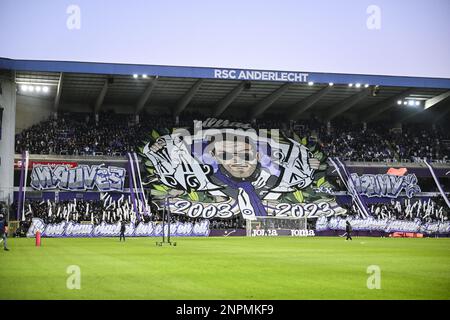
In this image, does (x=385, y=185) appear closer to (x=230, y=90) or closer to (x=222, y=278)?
(x=230, y=90)

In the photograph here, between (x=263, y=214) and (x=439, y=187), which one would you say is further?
(x=439, y=187)

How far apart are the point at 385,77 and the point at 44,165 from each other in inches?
1435

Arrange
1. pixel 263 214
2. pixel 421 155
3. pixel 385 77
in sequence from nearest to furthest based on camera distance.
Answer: pixel 263 214 → pixel 385 77 → pixel 421 155

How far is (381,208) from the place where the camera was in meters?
65.4

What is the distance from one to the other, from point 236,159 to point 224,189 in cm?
396

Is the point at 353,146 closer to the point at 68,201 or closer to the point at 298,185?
the point at 298,185

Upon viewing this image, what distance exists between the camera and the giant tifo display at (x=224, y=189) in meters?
58.2

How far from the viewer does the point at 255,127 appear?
236 ft

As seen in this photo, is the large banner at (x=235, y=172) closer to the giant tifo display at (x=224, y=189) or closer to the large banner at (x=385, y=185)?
the giant tifo display at (x=224, y=189)

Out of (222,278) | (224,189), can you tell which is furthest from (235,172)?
(222,278)

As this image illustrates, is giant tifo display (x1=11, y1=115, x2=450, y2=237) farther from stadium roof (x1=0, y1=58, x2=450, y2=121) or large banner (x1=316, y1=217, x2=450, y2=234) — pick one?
stadium roof (x1=0, y1=58, x2=450, y2=121)

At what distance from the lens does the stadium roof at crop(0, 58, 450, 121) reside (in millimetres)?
61125

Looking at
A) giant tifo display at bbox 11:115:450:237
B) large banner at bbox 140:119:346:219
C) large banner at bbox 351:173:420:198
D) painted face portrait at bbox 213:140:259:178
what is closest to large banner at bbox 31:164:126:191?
giant tifo display at bbox 11:115:450:237
